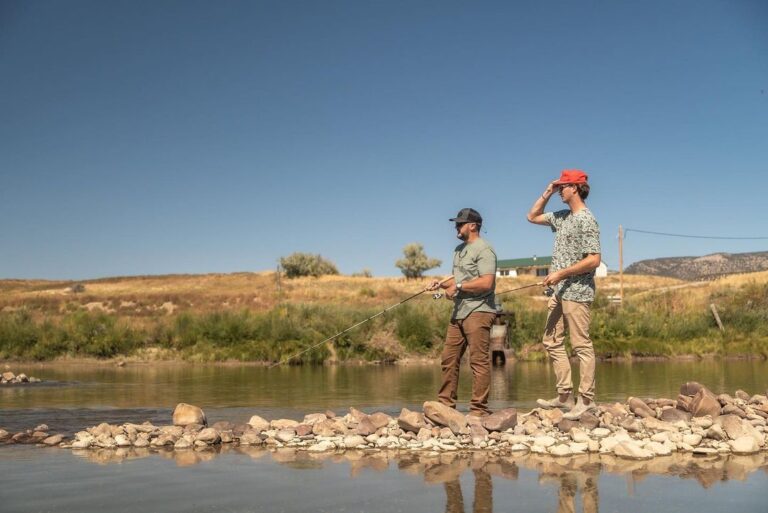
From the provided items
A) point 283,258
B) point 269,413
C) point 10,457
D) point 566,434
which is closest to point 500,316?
point 269,413

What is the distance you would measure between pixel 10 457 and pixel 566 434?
4.90 meters

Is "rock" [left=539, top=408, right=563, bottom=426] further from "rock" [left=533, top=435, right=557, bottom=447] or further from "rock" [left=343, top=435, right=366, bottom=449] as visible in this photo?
"rock" [left=343, top=435, right=366, bottom=449]

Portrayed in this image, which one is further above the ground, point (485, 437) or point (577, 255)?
point (577, 255)

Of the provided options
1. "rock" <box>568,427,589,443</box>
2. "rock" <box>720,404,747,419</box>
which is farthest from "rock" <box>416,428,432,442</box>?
"rock" <box>720,404,747,419</box>

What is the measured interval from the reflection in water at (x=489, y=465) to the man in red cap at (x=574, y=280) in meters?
1.61

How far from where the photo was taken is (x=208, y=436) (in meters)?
7.05

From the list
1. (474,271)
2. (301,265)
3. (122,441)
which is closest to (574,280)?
(474,271)

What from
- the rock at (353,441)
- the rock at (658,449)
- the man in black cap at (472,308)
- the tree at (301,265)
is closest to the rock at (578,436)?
the rock at (658,449)

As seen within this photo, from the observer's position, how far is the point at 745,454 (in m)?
6.23

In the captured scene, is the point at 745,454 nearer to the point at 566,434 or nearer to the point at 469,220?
the point at 566,434

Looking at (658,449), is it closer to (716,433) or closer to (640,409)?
(716,433)

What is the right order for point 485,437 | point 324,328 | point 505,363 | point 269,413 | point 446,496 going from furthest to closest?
1. point 324,328
2. point 505,363
3. point 269,413
4. point 485,437
5. point 446,496

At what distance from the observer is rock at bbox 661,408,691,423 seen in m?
7.84

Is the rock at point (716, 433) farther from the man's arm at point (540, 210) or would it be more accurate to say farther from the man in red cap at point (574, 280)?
the man's arm at point (540, 210)
